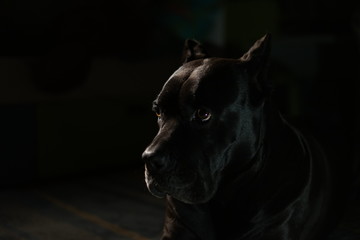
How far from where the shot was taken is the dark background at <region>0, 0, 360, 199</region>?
3.93m

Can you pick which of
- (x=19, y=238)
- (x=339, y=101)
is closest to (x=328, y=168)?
(x=19, y=238)

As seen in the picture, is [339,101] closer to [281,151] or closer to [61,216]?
[61,216]

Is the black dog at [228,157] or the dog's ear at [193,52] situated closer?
the black dog at [228,157]

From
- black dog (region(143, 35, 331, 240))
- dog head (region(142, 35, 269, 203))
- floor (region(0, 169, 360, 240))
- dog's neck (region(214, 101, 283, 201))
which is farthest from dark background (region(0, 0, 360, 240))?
dog head (region(142, 35, 269, 203))

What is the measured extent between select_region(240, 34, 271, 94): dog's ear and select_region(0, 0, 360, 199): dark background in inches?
56.2

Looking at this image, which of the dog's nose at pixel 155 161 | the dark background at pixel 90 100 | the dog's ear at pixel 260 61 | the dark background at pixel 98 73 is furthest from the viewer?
the dark background at pixel 98 73

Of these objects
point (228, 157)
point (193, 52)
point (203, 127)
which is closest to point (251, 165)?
point (228, 157)

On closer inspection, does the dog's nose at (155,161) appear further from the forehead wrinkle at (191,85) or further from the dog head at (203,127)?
the forehead wrinkle at (191,85)

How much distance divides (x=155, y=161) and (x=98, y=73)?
9.13 feet

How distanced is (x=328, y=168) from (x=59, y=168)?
249 centimetres

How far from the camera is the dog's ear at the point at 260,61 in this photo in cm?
176

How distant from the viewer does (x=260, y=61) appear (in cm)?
177

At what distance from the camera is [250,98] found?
5.67 feet

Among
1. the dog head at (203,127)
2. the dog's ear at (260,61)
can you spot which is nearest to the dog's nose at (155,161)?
the dog head at (203,127)
